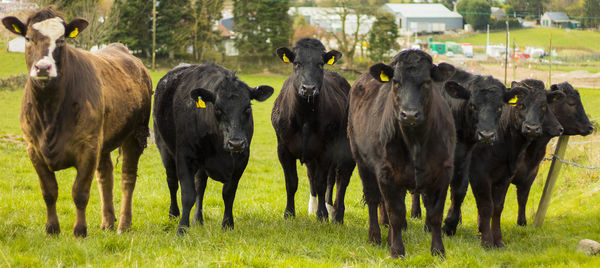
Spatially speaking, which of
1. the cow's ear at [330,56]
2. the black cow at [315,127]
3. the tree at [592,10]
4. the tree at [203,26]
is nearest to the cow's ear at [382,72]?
the black cow at [315,127]

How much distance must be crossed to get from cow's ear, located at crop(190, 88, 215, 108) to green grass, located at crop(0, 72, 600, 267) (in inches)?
55.4

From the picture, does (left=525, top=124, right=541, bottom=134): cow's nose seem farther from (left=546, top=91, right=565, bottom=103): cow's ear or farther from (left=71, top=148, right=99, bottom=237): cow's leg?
(left=71, top=148, right=99, bottom=237): cow's leg

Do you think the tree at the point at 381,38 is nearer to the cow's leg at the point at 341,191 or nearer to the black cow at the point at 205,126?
the cow's leg at the point at 341,191

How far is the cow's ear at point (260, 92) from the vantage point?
729 cm

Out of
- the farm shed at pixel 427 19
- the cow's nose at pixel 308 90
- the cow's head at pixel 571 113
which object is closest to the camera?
the cow's nose at pixel 308 90

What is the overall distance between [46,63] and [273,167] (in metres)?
10.5

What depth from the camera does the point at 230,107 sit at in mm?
6984

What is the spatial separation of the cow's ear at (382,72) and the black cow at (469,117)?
1.05 meters

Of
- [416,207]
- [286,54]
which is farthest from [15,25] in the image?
[416,207]

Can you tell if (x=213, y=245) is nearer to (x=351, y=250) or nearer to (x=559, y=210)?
(x=351, y=250)

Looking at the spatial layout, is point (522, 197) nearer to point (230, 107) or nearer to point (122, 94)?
point (230, 107)

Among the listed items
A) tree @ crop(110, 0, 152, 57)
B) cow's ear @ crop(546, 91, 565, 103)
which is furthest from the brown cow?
tree @ crop(110, 0, 152, 57)

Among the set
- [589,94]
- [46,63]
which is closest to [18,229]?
[46,63]

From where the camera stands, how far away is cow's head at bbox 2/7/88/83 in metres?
6.16
